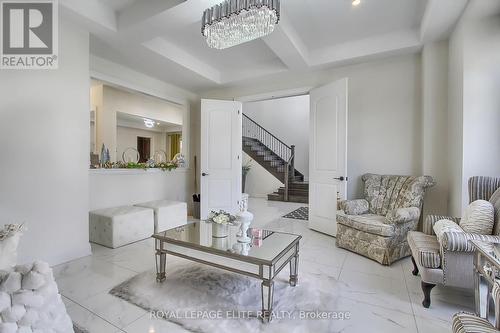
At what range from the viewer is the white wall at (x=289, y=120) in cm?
862

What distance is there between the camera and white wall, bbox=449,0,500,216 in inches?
96.9

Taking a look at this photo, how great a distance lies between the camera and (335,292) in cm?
209

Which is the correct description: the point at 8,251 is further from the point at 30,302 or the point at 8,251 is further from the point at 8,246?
the point at 30,302

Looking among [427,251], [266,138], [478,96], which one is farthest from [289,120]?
[427,251]

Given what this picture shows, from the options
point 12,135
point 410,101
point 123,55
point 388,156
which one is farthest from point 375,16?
point 12,135

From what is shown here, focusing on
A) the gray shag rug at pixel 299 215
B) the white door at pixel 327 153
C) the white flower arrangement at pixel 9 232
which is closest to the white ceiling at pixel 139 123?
the gray shag rug at pixel 299 215

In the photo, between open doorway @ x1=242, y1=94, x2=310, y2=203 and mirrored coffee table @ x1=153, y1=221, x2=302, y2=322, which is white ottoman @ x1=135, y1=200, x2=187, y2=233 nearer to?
mirrored coffee table @ x1=153, y1=221, x2=302, y2=322

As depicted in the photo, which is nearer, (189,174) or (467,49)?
(467,49)

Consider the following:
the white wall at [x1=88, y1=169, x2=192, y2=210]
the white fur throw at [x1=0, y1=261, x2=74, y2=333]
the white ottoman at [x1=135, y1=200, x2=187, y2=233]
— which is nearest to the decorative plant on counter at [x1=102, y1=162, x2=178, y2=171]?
the white wall at [x1=88, y1=169, x2=192, y2=210]

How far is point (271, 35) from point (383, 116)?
6.67 feet

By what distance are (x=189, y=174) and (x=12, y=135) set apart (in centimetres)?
315

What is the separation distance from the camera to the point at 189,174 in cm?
525

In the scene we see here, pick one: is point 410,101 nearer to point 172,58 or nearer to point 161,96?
point 172,58

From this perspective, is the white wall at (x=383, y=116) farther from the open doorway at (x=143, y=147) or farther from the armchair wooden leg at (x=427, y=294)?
the open doorway at (x=143, y=147)
